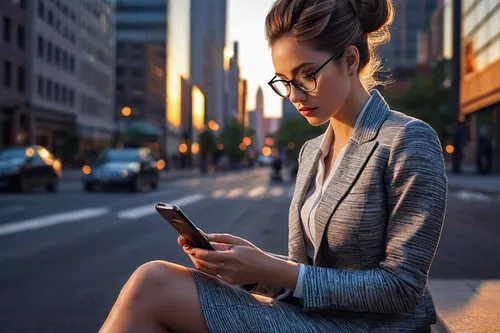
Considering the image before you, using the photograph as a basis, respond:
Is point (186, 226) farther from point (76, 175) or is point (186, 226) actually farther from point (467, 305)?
point (76, 175)

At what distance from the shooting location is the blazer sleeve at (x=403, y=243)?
6.10 feet

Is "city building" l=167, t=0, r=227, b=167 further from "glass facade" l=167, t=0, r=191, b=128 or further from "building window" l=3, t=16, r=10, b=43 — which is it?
"building window" l=3, t=16, r=10, b=43

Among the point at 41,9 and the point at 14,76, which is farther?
the point at 41,9

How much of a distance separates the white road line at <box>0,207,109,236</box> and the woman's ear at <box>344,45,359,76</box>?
7780mm

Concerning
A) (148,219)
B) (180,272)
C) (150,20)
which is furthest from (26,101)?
(150,20)

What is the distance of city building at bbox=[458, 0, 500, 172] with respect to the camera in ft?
98.9

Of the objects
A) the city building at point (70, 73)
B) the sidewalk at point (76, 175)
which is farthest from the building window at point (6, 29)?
the sidewalk at point (76, 175)

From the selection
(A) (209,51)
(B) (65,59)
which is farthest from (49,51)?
(A) (209,51)

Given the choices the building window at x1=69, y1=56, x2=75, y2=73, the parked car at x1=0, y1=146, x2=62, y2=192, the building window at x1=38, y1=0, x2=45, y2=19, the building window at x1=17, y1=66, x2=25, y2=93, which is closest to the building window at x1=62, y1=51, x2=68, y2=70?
the building window at x1=69, y1=56, x2=75, y2=73

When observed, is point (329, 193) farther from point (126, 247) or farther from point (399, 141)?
point (126, 247)

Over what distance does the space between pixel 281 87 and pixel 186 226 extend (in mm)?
576

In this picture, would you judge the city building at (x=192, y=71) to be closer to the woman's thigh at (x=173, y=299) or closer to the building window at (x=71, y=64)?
the building window at (x=71, y=64)

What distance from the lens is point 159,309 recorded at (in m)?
1.92

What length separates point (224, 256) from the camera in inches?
74.2
